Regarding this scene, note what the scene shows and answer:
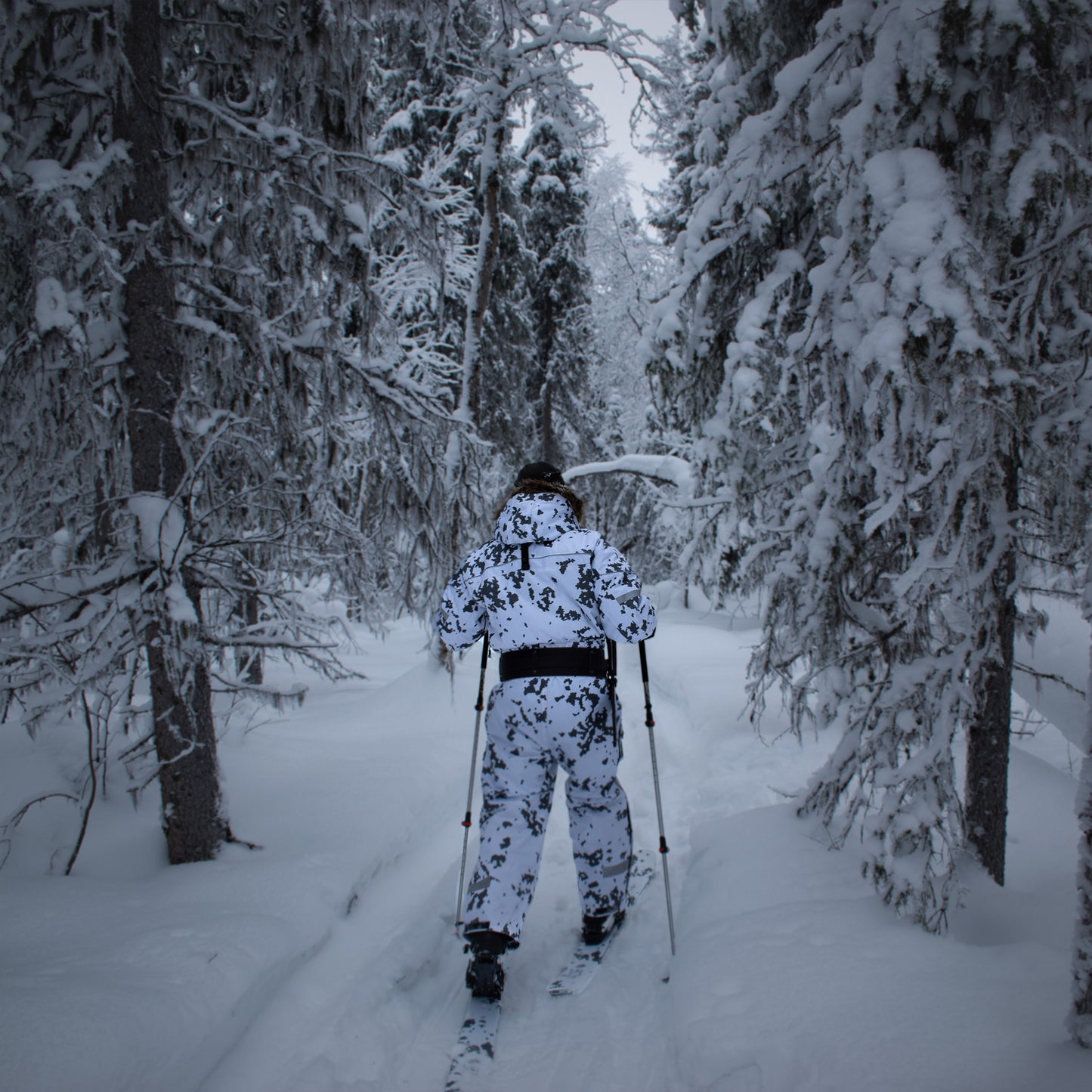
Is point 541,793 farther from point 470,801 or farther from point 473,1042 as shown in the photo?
point 473,1042

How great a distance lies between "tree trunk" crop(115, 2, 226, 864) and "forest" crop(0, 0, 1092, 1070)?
21 mm

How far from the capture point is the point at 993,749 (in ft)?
11.2

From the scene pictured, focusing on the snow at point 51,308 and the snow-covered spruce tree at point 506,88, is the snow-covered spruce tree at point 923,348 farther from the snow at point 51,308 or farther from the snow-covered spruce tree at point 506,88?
the snow at point 51,308

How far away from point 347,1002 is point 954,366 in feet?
12.7

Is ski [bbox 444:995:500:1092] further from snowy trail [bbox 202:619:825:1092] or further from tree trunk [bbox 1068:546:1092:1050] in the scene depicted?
tree trunk [bbox 1068:546:1092:1050]

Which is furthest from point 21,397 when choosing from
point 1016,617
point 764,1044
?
point 1016,617

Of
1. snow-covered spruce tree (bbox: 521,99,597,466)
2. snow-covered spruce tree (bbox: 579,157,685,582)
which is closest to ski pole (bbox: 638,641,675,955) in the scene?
snow-covered spruce tree (bbox: 579,157,685,582)

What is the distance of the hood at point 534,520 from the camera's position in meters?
3.38

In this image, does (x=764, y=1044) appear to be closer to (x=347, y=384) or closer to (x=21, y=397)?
(x=347, y=384)

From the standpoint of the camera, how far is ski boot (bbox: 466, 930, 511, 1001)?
116 inches

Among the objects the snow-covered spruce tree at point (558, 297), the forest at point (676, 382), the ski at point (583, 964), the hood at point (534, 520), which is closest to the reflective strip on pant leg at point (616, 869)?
the ski at point (583, 964)

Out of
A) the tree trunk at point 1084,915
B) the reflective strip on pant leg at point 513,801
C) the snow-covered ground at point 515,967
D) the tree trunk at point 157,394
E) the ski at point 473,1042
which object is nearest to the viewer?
the tree trunk at point 1084,915

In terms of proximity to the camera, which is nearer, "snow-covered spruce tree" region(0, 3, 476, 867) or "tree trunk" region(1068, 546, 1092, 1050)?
"tree trunk" region(1068, 546, 1092, 1050)

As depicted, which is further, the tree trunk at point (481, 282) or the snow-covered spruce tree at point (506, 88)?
the tree trunk at point (481, 282)
